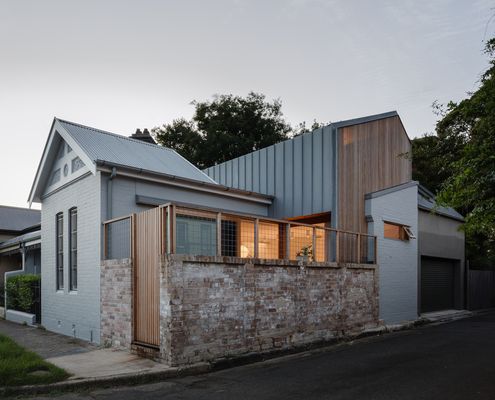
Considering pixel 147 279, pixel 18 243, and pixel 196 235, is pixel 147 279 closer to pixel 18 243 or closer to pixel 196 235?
pixel 196 235

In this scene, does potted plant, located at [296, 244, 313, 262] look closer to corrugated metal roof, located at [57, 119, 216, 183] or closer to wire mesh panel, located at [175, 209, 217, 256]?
wire mesh panel, located at [175, 209, 217, 256]

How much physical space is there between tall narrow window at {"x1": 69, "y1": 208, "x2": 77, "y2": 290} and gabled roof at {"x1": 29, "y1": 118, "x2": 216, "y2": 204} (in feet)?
6.66

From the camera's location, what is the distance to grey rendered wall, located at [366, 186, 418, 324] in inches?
597

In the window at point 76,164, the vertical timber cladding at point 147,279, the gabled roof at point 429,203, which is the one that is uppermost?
the window at point 76,164

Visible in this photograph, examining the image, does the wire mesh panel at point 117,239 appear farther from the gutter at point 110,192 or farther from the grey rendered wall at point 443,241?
the grey rendered wall at point 443,241

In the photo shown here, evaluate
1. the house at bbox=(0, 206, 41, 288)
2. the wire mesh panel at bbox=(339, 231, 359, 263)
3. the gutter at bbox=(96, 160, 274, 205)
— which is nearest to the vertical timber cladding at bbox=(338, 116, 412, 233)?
the wire mesh panel at bbox=(339, 231, 359, 263)

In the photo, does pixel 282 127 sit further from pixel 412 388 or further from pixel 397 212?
pixel 412 388

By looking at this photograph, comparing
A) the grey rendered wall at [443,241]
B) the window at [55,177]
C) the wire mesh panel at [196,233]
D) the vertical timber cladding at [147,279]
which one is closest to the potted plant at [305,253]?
the wire mesh panel at [196,233]

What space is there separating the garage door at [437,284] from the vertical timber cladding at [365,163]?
4.31 metres

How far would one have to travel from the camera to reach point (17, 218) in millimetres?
29297

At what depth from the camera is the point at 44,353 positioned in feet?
32.1

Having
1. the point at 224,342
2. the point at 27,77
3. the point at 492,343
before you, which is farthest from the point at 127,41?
the point at 492,343

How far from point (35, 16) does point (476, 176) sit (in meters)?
12.3

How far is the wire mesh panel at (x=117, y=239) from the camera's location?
10.5 m
